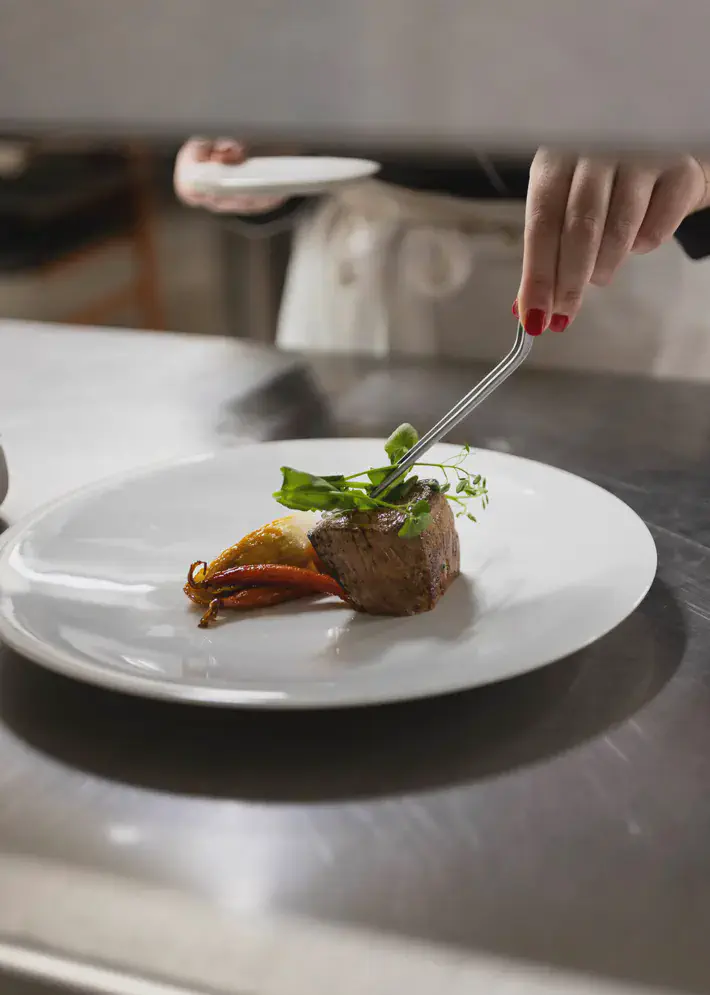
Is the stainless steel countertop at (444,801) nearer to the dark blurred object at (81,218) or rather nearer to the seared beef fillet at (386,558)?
the seared beef fillet at (386,558)

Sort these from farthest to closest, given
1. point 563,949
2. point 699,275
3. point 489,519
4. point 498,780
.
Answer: point 699,275 < point 489,519 < point 498,780 < point 563,949

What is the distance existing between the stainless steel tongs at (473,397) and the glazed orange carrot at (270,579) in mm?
67

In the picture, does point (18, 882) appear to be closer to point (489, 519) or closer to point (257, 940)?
point (257, 940)

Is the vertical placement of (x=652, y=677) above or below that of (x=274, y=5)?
below

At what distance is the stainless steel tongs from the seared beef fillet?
23 mm

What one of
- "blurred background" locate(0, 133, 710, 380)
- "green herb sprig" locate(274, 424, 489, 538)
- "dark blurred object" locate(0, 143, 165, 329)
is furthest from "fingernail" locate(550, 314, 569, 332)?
"dark blurred object" locate(0, 143, 165, 329)

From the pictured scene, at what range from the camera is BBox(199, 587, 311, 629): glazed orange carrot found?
2.38 feet

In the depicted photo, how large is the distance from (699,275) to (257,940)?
1.36m

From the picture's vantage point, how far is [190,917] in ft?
1.57

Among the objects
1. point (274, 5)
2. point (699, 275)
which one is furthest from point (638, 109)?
point (699, 275)

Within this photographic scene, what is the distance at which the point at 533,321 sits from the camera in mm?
713

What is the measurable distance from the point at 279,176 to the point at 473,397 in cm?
48

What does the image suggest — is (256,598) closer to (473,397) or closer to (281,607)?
(281,607)

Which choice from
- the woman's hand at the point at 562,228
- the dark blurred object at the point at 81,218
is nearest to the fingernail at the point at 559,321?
the woman's hand at the point at 562,228
